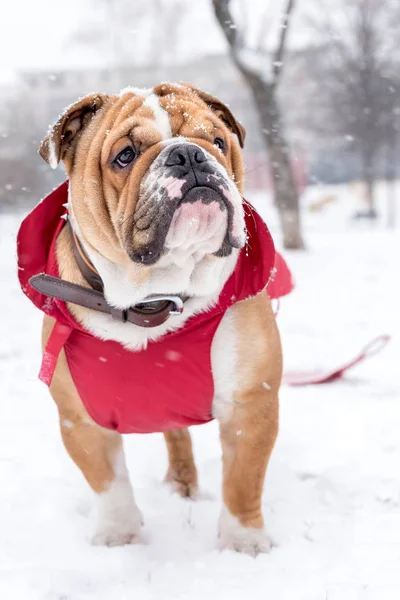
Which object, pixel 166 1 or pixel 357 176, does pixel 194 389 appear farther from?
pixel 357 176

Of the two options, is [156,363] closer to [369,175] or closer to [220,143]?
[220,143]

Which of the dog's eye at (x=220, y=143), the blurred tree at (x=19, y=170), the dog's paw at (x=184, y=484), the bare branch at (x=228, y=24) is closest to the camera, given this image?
the dog's eye at (x=220, y=143)

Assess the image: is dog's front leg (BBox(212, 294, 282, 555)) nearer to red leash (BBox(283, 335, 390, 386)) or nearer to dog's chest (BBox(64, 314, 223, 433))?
dog's chest (BBox(64, 314, 223, 433))

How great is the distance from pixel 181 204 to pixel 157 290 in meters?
0.34

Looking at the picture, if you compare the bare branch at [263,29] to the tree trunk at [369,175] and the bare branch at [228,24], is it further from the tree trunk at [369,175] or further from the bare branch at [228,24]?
the tree trunk at [369,175]

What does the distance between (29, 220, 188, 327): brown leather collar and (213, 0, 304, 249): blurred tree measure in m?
9.35

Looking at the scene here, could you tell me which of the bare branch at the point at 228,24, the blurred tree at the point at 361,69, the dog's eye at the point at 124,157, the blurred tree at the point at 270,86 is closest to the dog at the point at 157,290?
the dog's eye at the point at 124,157

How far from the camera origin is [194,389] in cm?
237

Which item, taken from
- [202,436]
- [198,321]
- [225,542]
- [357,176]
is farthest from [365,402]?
[357,176]

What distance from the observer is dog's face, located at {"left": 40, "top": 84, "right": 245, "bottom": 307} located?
211cm

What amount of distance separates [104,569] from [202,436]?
1.40m

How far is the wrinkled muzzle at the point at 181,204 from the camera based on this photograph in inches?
82.2

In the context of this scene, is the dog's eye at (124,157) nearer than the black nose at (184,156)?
No

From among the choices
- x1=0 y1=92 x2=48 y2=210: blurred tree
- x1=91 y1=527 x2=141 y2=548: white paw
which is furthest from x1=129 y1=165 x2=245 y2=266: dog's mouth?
x1=0 y1=92 x2=48 y2=210: blurred tree
